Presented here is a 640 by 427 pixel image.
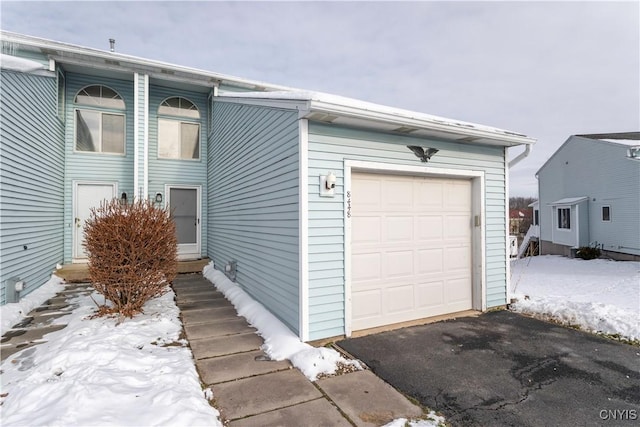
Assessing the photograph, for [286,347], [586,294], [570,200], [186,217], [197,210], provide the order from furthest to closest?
[570,200] → [197,210] → [186,217] → [586,294] → [286,347]

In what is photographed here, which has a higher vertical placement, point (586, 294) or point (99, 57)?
point (99, 57)

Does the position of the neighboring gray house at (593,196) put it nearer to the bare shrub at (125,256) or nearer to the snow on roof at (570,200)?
the snow on roof at (570,200)

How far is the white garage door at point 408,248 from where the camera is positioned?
430 cm

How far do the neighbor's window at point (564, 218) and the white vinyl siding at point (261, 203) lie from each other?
18671 mm

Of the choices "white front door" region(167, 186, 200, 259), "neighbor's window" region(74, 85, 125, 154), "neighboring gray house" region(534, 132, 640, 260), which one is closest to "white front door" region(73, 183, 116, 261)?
"neighbor's window" region(74, 85, 125, 154)

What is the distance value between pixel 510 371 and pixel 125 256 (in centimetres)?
503

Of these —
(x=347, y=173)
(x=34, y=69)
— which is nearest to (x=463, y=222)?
(x=347, y=173)

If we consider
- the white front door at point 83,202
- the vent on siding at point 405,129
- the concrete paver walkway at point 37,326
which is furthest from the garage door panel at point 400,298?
the white front door at point 83,202

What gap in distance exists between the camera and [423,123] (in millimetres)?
4160

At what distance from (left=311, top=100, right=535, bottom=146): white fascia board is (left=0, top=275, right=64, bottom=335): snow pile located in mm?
5193

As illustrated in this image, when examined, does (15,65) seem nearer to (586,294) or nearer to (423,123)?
(423,123)

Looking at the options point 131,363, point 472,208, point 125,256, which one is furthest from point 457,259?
point 125,256

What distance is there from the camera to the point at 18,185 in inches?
216

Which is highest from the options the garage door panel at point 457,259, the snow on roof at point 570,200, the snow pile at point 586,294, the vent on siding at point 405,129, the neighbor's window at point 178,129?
the neighbor's window at point 178,129
